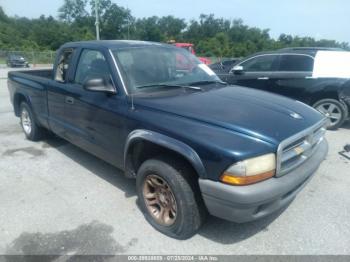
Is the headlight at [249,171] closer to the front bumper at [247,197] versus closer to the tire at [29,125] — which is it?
the front bumper at [247,197]

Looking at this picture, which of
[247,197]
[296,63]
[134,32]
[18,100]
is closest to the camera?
[247,197]

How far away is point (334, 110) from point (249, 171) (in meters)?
→ 5.03

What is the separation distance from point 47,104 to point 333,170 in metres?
4.37

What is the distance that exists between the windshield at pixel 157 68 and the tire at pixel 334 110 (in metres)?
3.56

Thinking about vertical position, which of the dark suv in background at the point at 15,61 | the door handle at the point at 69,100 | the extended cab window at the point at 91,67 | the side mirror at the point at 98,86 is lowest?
the dark suv in background at the point at 15,61

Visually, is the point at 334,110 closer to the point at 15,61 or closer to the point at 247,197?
the point at 247,197

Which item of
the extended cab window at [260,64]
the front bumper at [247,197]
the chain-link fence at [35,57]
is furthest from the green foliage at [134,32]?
the front bumper at [247,197]

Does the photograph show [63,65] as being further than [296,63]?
No

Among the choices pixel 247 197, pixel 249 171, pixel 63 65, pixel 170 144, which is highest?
pixel 63 65

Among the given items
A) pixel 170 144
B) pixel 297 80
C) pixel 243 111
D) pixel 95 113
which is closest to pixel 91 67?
pixel 95 113

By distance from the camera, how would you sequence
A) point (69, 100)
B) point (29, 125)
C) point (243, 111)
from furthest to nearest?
point (29, 125)
point (69, 100)
point (243, 111)

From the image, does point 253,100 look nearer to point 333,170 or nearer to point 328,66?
point 333,170

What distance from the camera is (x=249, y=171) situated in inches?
99.3

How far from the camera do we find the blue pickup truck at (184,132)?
8.47 ft
